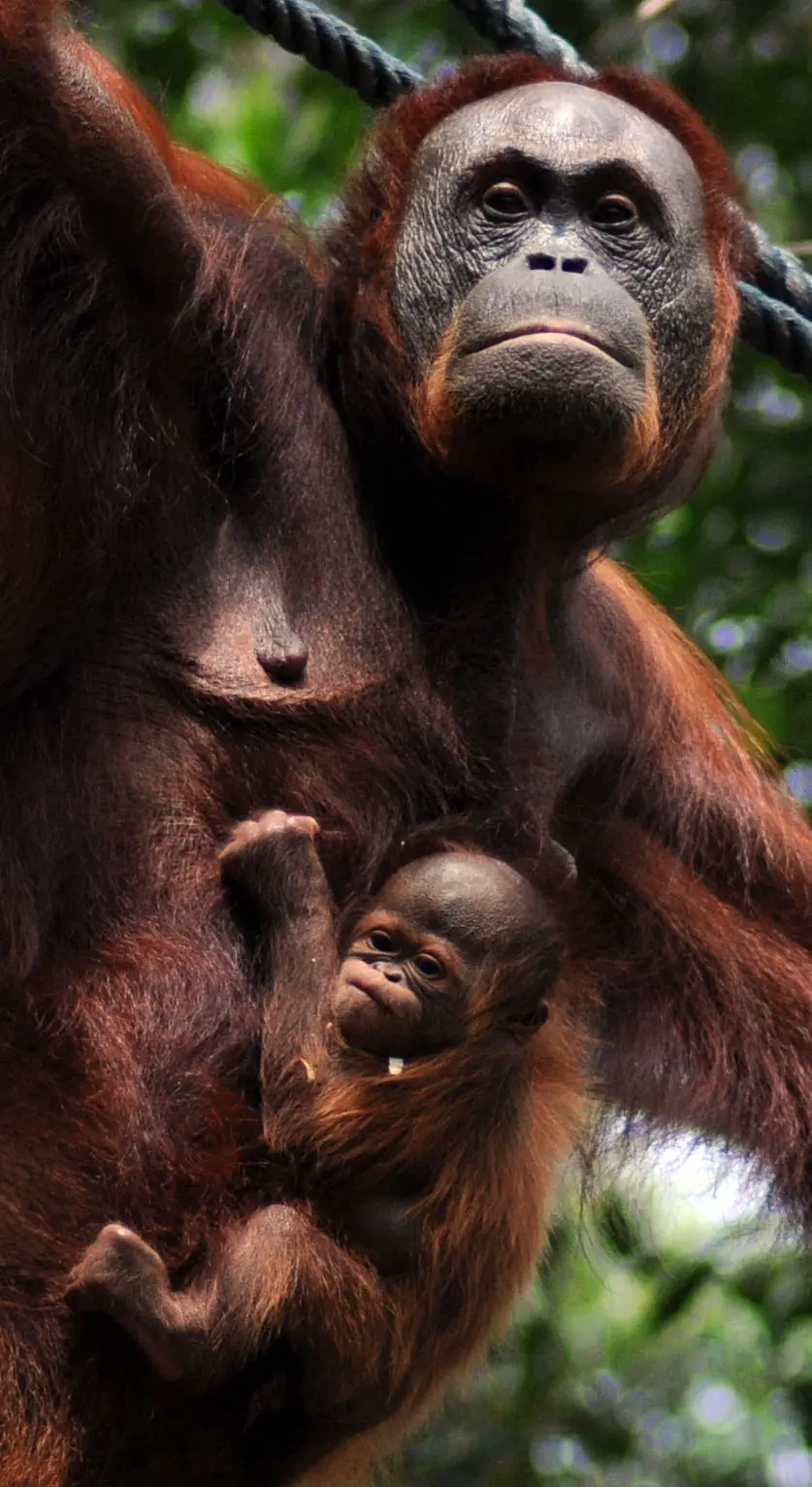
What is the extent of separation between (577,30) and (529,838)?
302 centimetres

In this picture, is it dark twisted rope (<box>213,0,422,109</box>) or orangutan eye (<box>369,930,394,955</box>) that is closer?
orangutan eye (<box>369,930,394,955</box>)

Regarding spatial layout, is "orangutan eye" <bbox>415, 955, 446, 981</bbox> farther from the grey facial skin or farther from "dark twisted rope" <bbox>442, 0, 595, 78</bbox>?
"dark twisted rope" <bbox>442, 0, 595, 78</bbox>

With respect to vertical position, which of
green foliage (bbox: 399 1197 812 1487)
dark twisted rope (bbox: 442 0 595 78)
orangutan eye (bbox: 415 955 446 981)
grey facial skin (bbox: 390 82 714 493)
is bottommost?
green foliage (bbox: 399 1197 812 1487)

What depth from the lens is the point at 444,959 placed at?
323 centimetres

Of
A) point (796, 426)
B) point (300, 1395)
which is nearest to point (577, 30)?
point (796, 426)

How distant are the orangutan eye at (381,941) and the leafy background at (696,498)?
2.19 m

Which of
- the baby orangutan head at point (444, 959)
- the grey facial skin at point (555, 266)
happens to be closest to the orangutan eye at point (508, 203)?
the grey facial skin at point (555, 266)

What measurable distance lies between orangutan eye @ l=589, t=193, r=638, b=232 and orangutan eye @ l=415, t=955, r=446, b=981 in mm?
1262

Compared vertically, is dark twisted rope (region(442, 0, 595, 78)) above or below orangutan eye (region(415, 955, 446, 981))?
above

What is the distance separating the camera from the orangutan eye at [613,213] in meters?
3.54

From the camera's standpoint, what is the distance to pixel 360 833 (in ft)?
11.0

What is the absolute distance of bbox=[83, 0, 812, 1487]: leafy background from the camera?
18.2 feet

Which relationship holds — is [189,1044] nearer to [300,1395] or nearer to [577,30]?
[300,1395]

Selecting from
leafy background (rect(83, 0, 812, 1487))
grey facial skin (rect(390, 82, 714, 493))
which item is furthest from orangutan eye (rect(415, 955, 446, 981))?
leafy background (rect(83, 0, 812, 1487))
